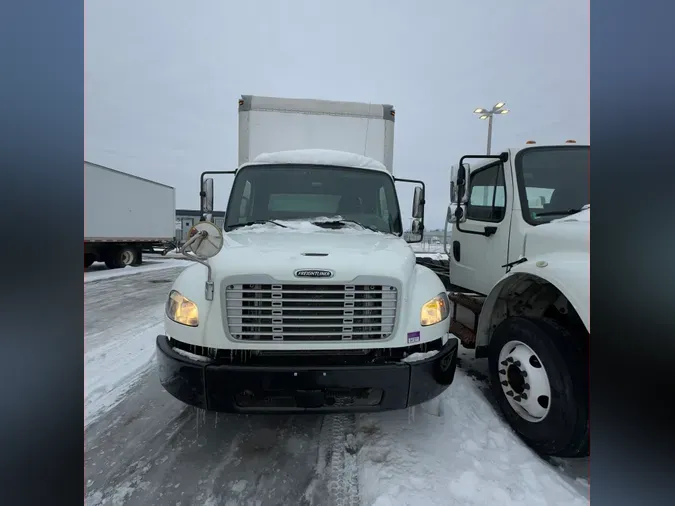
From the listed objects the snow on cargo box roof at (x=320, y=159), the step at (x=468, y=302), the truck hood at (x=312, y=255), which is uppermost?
the snow on cargo box roof at (x=320, y=159)

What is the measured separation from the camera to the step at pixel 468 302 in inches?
155

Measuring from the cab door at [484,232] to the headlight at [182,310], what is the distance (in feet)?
9.20

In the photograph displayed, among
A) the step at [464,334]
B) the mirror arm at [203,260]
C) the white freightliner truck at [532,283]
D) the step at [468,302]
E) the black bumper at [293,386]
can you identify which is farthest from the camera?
the step at [468,302]

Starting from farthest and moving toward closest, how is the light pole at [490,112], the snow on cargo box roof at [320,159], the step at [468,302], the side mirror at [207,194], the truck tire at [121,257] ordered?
the truck tire at [121,257] < the light pole at [490,112] < the side mirror at [207,194] < the snow on cargo box roof at [320,159] < the step at [468,302]

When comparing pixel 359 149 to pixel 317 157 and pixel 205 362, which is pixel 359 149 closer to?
pixel 317 157

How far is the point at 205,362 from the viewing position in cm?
240

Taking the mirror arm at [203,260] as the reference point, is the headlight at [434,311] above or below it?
below

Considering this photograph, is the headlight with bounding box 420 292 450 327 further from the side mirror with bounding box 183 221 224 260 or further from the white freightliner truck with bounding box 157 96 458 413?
the side mirror with bounding box 183 221 224 260

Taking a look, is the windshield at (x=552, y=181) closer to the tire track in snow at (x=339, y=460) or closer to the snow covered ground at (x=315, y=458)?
the snow covered ground at (x=315, y=458)

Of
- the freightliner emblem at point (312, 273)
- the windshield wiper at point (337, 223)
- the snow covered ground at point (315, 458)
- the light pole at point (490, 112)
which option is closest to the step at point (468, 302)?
the snow covered ground at point (315, 458)
